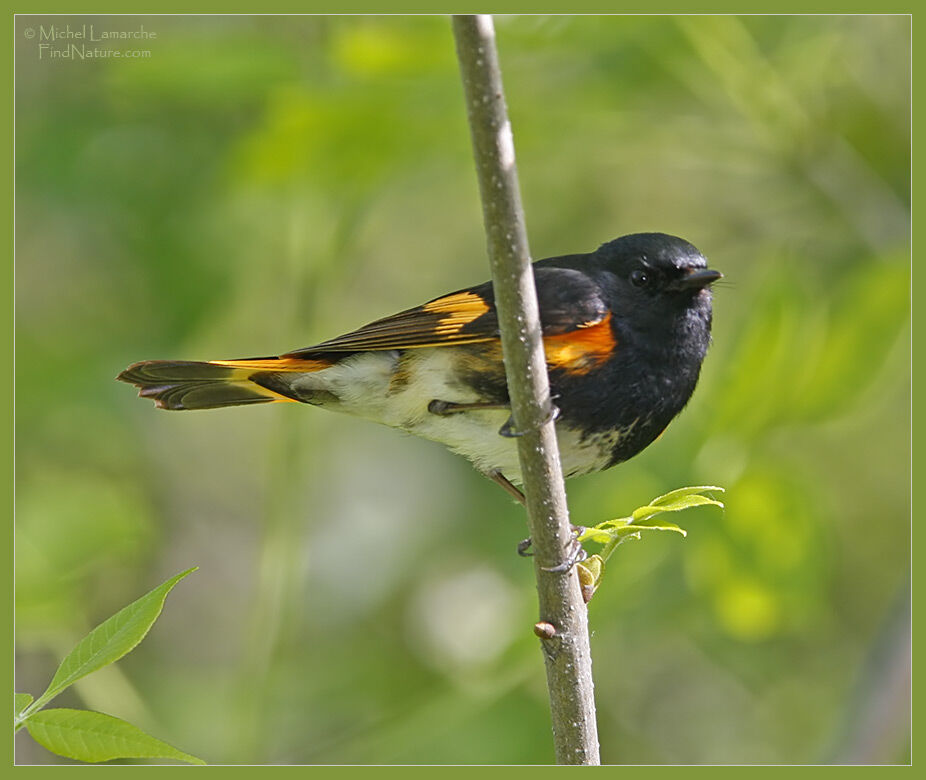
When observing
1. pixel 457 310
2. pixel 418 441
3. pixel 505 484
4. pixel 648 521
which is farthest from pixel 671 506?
pixel 418 441

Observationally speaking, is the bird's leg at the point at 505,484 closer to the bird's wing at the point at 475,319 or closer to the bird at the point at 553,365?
the bird at the point at 553,365

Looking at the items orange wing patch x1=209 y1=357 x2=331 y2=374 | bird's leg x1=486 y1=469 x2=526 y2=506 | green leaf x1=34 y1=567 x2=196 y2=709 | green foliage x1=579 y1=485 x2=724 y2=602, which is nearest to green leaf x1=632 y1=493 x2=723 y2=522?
green foliage x1=579 y1=485 x2=724 y2=602

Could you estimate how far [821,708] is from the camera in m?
4.81

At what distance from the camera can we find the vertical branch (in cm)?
174

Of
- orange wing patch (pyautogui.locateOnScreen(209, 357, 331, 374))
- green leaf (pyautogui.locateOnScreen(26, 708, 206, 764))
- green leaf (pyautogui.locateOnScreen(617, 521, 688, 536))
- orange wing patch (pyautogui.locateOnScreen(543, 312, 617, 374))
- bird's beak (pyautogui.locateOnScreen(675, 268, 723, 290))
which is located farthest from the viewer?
orange wing patch (pyautogui.locateOnScreen(209, 357, 331, 374))

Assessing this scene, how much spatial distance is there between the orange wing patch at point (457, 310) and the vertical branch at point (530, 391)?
0.94m

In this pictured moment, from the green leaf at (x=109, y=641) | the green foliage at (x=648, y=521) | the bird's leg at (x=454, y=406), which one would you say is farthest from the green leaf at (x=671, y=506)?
the bird's leg at (x=454, y=406)

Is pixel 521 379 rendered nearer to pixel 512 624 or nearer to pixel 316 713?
pixel 512 624

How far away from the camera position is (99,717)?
67.1 inches

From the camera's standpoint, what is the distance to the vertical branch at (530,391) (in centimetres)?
174

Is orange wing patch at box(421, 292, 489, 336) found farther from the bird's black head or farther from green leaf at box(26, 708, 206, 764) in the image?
green leaf at box(26, 708, 206, 764)

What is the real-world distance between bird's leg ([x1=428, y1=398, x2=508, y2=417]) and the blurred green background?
0.49m

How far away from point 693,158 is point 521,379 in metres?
2.78

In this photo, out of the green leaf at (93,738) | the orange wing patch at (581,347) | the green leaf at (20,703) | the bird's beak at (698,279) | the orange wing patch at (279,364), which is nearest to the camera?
the green leaf at (93,738)
